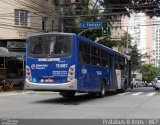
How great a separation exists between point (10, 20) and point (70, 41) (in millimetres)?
19997

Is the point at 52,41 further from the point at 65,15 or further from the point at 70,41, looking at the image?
the point at 65,15

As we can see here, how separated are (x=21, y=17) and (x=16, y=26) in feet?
4.17

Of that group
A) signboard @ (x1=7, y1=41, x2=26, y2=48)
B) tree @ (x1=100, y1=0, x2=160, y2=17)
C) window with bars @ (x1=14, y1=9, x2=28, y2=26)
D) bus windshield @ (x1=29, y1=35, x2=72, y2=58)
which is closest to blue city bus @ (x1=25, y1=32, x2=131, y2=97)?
bus windshield @ (x1=29, y1=35, x2=72, y2=58)

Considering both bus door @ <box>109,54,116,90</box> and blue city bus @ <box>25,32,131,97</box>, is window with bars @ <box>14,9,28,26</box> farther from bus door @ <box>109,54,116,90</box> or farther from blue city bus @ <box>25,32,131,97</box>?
blue city bus @ <box>25,32,131,97</box>

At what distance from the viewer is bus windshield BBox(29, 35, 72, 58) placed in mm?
19500

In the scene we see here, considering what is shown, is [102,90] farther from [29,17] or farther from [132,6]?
[29,17]

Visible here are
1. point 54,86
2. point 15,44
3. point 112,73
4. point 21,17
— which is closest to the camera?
point 54,86

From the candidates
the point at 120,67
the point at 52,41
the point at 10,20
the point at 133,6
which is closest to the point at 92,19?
the point at 133,6

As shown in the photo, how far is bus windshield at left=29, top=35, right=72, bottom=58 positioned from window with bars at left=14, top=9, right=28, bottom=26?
19.5 m

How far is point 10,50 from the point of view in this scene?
125 ft

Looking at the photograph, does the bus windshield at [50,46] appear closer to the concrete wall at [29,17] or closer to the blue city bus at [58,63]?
the blue city bus at [58,63]

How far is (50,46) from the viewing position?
19.7 m

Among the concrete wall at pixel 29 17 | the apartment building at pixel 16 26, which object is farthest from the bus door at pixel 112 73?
the concrete wall at pixel 29 17

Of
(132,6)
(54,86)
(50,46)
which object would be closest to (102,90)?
(54,86)
